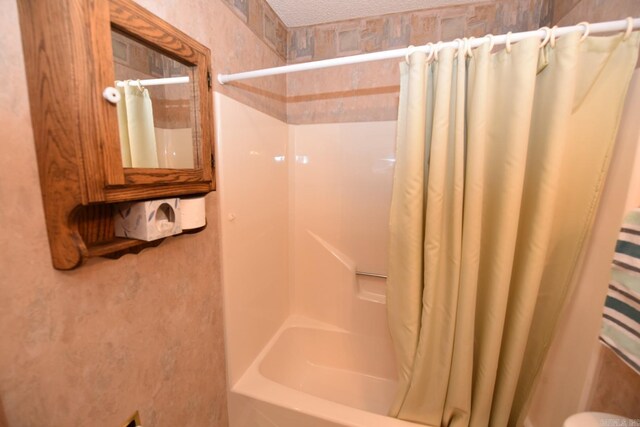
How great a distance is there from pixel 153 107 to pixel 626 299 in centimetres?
138

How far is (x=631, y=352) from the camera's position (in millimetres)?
612

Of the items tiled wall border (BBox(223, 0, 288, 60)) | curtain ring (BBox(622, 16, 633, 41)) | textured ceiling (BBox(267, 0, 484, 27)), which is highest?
textured ceiling (BBox(267, 0, 484, 27))

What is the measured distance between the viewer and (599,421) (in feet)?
2.15

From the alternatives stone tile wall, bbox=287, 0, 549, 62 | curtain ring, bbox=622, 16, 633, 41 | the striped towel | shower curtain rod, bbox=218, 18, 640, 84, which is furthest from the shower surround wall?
the striped towel

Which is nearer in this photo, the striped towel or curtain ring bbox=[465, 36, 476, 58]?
the striped towel

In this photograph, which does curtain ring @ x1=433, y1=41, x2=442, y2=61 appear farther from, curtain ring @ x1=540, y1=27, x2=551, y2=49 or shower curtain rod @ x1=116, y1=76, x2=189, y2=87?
shower curtain rod @ x1=116, y1=76, x2=189, y2=87

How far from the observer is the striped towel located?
609mm

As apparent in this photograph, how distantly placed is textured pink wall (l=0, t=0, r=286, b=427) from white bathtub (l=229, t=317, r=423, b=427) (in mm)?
164

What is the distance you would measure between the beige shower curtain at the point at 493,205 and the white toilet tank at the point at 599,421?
227mm

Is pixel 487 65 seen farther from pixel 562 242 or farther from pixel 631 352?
pixel 631 352

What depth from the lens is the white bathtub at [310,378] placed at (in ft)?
3.57

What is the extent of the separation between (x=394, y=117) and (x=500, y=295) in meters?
1.14

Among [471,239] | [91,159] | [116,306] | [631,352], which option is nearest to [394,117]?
[471,239]

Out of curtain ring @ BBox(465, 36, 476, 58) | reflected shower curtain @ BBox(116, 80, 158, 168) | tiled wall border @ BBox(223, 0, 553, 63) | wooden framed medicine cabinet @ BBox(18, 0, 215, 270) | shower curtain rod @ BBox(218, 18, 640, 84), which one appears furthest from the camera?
tiled wall border @ BBox(223, 0, 553, 63)
